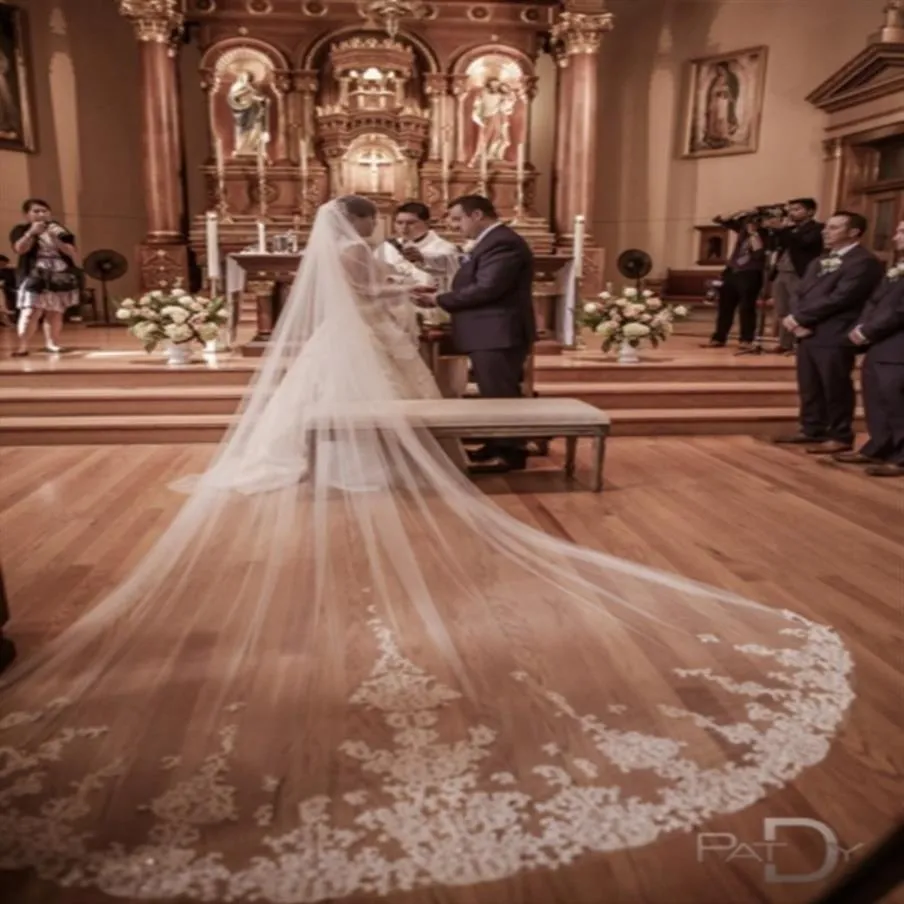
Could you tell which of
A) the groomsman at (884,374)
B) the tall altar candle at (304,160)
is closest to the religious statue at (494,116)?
the tall altar candle at (304,160)

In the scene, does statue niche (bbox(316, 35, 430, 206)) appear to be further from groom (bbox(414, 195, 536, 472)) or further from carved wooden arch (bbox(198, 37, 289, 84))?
groom (bbox(414, 195, 536, 472))

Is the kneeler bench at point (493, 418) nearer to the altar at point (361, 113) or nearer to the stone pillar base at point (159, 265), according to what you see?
the altar at point (361, 113)

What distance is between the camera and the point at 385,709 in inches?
95.2

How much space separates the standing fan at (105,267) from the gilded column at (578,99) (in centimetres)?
602

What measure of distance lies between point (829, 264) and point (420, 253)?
2.93 metres

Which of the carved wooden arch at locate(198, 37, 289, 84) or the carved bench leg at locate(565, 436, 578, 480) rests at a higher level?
the carved wooden arch at locate(198, 37, 289, 84)

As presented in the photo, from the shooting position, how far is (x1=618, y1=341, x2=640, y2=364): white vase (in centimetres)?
745

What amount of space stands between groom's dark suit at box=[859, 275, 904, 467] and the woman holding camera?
661cm

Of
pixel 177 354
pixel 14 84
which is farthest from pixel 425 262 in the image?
pixel 14 84

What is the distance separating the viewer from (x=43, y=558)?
12.1 feet

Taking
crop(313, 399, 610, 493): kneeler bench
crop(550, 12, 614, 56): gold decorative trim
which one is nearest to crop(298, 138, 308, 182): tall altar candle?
crop(550, 12, 614, 56): gold decorative trim

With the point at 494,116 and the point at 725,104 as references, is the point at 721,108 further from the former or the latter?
the point at 494,116

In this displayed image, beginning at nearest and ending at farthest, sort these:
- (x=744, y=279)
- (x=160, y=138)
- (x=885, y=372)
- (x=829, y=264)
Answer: (x=885, y=372) < (x=829, y=264) < (x=744, y=279) < (x=160, y=138)

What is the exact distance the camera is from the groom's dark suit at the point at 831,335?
5684 mm
